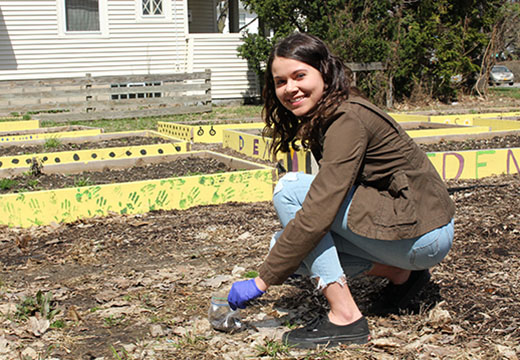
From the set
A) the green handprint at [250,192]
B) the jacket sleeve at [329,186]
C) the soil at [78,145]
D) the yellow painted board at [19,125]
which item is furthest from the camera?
the yellow painted board at [19,125]

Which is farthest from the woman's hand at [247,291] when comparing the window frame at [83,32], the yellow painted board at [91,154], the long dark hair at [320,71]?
the window frame at [83,32]

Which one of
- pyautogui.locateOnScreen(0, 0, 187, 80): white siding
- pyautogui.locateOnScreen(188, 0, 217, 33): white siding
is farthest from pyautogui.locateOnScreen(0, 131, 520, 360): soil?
pyautogui.locateOnScreen(188, 0, 217, 33): white siding

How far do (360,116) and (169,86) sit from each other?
1438cm

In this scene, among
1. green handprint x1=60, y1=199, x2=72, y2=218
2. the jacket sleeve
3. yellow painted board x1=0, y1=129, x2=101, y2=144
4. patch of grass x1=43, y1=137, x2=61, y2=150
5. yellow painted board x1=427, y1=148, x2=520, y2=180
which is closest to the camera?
the jacket sleeve

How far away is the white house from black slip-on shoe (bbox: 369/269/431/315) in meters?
15.7

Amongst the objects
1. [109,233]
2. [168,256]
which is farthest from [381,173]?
[109,233]

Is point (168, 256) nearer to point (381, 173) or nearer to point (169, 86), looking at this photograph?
point (381, 173)

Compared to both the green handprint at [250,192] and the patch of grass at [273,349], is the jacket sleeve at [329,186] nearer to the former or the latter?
the patch of grass at [273,349]

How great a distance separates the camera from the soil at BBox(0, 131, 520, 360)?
110 inches

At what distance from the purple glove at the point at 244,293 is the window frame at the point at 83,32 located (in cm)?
1595

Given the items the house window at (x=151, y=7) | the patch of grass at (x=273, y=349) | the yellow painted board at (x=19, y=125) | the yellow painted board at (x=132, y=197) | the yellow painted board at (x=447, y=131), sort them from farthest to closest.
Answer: the house window at (x=151, y=7)
the yellow painted board at (x=19, y=125)
the yellow painted board at (x=447, y=131)
the yellow painted board at (x=132, y=197)
the patch of grass at (x=273, y=349)

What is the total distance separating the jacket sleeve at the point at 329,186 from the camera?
248 cm

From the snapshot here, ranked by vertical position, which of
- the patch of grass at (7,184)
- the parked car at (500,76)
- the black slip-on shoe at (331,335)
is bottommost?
the black slip-on shoe at (331,335)

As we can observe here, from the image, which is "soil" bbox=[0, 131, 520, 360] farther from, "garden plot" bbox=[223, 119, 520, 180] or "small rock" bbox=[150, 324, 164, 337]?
"garden plot" bbox=[223, 119, 520, 180]
